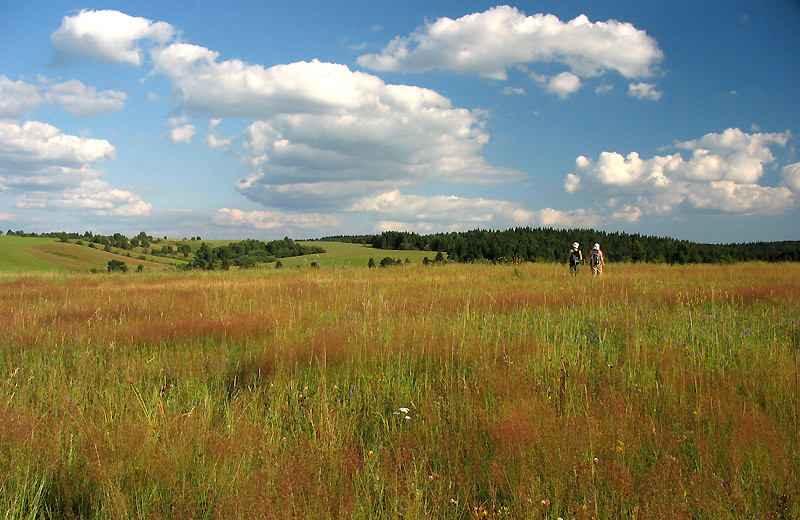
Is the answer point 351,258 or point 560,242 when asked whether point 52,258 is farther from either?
point 560,242

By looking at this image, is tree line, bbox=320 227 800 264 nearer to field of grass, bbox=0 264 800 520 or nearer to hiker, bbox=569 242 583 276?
hiker, bbox=569 242 583 276

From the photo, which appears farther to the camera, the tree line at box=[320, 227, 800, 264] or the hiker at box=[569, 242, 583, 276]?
the tree line at box=[320, 227, 800, 264]

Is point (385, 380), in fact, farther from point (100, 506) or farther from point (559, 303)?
point (559, 303)

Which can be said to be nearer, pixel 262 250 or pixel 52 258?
pixel 52 258

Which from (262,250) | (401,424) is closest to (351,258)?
(262,250)

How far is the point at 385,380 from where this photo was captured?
4.07 meters

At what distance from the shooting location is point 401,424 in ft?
10.9

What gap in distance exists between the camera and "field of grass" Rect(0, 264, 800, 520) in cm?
232

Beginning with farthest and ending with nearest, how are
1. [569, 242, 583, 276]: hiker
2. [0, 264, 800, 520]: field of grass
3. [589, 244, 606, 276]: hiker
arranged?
1. [569, 242, 583, 276]: hiker
2. [589, 244, 606, 276]: hiker
3. [0, 264, 800, 520]: field of grass

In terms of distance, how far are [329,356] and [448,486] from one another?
247cm

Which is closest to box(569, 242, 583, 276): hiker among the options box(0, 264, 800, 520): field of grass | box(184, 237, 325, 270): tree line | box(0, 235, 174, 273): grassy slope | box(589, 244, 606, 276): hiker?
box(589, 244, 606, 276): hiker

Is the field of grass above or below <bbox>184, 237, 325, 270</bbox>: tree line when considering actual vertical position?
below

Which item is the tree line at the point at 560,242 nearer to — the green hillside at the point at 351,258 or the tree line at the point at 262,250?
the green hillside at the point at 351,258

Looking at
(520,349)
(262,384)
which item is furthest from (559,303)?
Result: (262,384)
